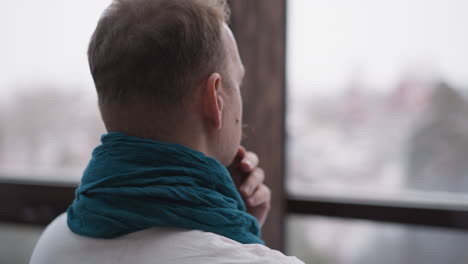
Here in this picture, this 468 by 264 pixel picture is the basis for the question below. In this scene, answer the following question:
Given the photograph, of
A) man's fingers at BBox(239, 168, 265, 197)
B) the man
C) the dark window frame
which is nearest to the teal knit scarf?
the man

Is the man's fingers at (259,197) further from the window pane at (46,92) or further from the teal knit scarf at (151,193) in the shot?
the window pane at (46,92)

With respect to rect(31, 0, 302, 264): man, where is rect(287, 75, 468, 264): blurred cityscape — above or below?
below

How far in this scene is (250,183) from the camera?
94 centimetres

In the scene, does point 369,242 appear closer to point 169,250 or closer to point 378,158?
point 378,158

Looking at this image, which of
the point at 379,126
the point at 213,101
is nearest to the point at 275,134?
the point at 379,126

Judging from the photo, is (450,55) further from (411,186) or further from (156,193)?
(156,193)

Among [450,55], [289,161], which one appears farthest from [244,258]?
[450,55]

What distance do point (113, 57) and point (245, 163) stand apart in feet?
1.37

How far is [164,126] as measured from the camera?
2.25 ft

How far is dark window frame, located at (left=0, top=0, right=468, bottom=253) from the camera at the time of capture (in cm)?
127

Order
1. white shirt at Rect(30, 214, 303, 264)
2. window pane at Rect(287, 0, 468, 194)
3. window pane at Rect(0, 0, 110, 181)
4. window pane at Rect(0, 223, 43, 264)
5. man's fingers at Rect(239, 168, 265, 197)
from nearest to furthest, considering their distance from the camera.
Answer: white shirt at Rect(30, 214, 303, 264), man's fingers at Rect(239, 168, 265, 197), window pane at Rect(287, 0, 468, 194), window pane at Rect(0, 0, 110, 181), window pane at Rect(0, 223, 43, 264)

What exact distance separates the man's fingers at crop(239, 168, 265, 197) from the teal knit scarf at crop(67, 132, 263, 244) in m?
0.21

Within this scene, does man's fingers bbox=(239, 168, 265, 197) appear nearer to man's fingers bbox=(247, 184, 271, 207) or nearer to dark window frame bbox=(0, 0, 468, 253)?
man's fingers bbox=(247, 184, 271, 207)

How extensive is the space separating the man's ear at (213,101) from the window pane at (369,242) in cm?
87
